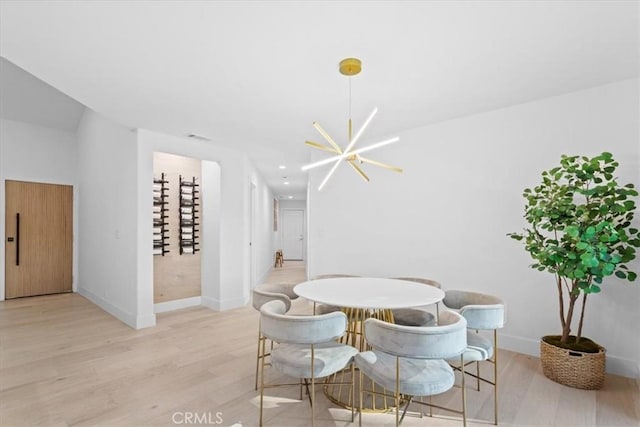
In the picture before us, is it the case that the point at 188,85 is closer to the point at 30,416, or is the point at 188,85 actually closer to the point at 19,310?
the point at 30,416

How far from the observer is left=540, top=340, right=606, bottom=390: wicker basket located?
2.45m

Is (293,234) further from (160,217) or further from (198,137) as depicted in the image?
(198,137)

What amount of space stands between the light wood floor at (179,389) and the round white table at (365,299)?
0.45ft

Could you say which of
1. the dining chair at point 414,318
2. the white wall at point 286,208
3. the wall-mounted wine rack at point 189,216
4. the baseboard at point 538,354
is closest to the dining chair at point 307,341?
the dining chair at point 414,318

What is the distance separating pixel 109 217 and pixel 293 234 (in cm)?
786

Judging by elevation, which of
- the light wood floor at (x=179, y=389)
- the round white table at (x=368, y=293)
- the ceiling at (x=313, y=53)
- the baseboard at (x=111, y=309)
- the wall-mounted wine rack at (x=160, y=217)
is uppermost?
the ceiling at (x=313, y=53)

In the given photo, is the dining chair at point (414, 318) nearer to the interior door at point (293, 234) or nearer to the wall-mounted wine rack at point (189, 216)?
the wall-mounted wine rack at point (189, 216)

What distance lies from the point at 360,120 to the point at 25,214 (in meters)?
6.05

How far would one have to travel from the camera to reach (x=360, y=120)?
3611 millimetres

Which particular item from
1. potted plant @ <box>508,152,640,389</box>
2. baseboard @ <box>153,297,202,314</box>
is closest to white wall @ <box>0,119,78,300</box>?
baseboard @ <box>153,297,202,314</box>

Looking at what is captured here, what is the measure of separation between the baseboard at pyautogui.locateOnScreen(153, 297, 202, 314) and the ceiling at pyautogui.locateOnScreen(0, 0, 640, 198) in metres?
2.71

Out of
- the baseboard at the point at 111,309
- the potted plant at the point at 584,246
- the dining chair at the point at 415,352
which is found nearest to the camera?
the dining chair at the point at 415,352

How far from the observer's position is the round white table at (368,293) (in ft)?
6.61

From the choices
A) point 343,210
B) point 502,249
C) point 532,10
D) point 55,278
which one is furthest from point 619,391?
point 55,278
